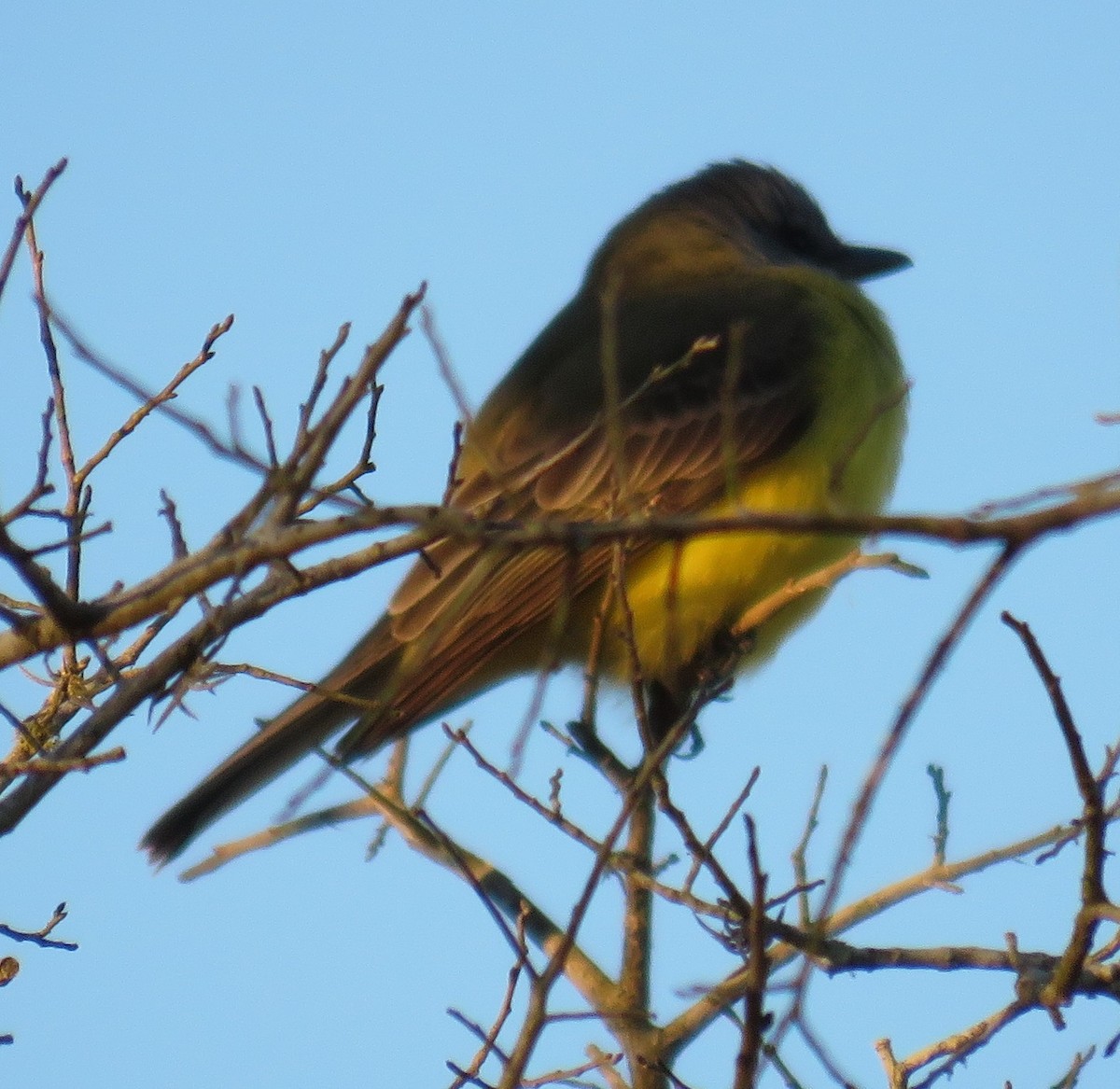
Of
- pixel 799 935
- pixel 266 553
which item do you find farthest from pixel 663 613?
pixel 266 553

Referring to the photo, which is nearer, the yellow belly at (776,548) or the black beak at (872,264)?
the yellow belly at (776,548)

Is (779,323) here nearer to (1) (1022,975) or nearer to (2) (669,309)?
(2) (669,309)

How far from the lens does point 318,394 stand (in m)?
3.46

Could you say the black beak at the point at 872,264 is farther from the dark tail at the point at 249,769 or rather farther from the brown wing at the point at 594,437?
the dark tail at the point at 249,769

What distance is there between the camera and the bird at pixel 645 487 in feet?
17.7

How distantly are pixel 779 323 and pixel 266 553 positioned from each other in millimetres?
4528

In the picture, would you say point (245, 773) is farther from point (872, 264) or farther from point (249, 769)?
point (872, 264)

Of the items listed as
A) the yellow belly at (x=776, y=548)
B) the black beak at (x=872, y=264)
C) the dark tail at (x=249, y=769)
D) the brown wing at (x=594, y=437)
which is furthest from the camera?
the black beak at (x=872, y=264)

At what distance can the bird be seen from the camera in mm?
5410

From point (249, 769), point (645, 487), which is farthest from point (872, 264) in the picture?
point (249, 769)

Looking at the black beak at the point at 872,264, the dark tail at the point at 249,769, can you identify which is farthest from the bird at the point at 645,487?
the black beak at the point at 872,264

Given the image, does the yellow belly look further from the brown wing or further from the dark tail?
the dark tail

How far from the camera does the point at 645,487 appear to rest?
19.6 feet

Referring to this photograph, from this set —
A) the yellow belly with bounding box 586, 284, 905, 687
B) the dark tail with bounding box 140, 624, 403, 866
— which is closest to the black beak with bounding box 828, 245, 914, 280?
the yellow belly with bounding box 586, 284, 905, 687
